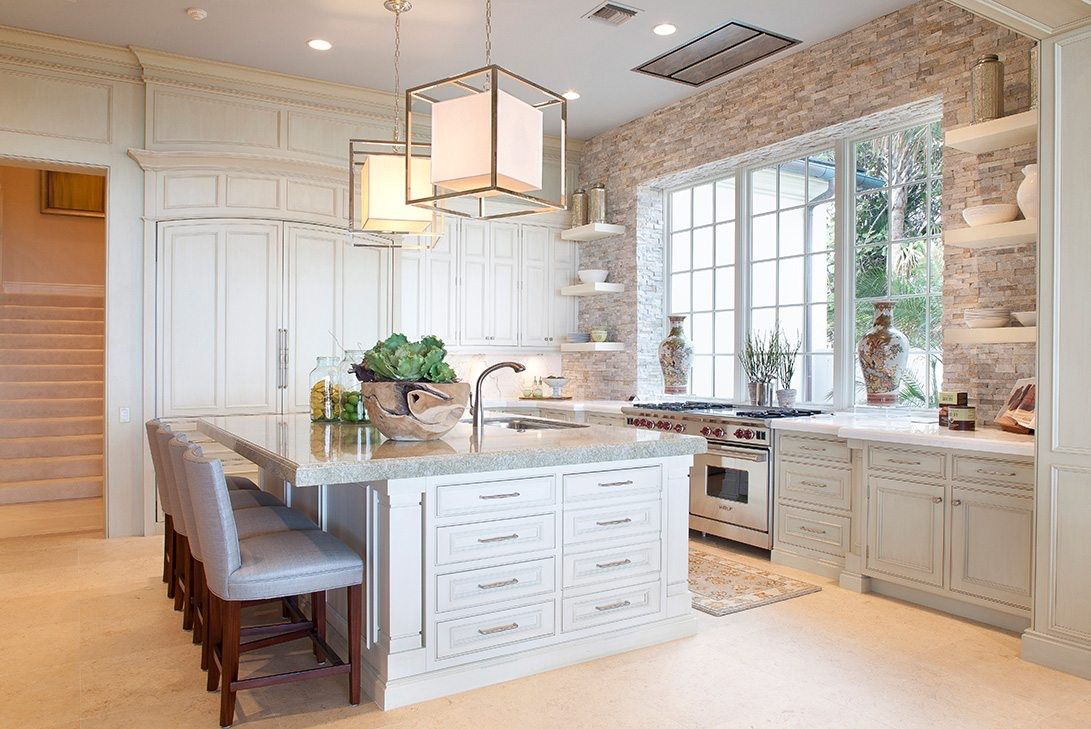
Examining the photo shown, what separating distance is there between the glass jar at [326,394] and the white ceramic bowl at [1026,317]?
3256mm

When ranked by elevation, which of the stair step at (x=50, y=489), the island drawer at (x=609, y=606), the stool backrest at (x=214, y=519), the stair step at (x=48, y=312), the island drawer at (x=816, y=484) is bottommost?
the stair step at (x=50, y=489)

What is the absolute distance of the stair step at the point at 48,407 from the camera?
702cm

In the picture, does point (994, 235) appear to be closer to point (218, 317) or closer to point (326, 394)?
point (326, 394)

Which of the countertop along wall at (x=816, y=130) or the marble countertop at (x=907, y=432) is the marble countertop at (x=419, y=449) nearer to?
the marble countertop at (x=907, y=432)

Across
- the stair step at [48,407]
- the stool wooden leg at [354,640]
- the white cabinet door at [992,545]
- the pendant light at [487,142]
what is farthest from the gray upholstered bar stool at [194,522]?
the stair step at [48,407]

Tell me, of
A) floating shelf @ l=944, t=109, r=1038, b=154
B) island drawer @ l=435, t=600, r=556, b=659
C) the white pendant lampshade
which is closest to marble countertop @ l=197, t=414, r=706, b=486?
island drawer @ l=435, t=600, r=556, b=659

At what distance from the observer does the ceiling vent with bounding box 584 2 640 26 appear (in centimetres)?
455

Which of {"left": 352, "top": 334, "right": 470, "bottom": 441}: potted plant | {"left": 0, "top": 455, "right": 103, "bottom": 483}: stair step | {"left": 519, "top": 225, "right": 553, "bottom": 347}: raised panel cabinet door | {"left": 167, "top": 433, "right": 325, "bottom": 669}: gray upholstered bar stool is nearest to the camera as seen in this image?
{"left": 167, "top": 433, "right": 325, "bottom": 669}: gray upholstered bar stool

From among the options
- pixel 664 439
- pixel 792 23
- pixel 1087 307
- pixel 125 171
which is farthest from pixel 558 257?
pixel 1087 307

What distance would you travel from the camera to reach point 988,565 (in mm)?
3510

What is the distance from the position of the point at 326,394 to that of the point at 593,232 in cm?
350

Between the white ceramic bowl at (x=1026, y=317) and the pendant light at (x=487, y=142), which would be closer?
the pendant light at (x=487, y=142)

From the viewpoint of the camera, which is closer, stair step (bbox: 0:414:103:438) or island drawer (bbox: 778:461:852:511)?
island drawer (bbox: 778:461:852:511)

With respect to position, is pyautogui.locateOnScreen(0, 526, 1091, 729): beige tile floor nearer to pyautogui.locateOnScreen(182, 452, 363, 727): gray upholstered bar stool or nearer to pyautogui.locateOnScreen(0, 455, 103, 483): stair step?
pyautogui.locateOnScreen(182, 452, 363, 727): gray upholstered bar stool
